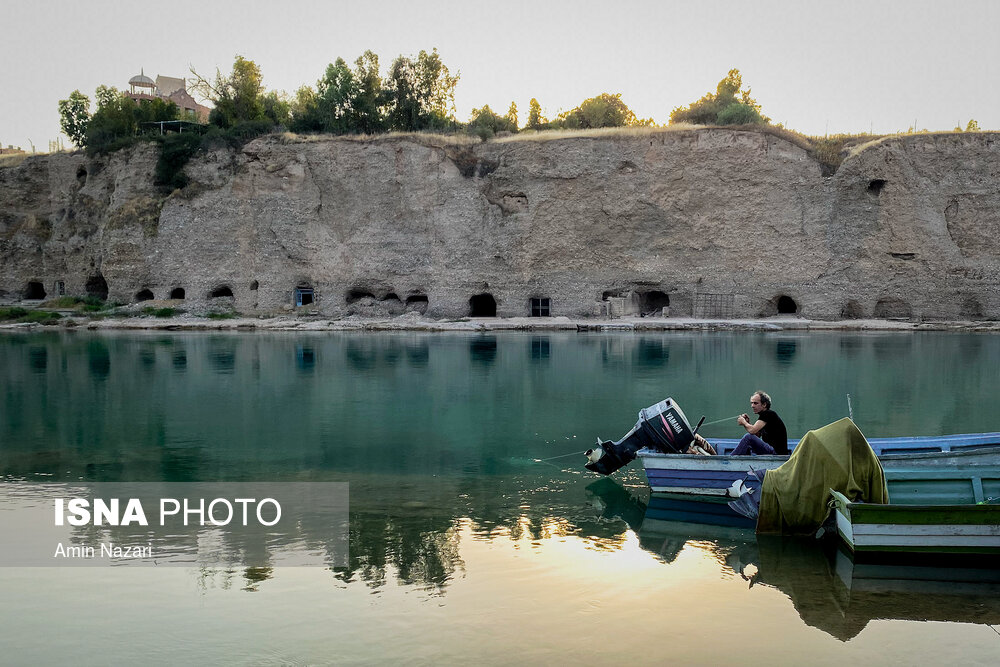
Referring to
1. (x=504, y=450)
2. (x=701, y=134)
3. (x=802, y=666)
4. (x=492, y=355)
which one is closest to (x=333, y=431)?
(x=504, y=450)

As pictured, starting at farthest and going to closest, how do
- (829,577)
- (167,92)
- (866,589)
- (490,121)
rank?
(167,92)
(490,121)
(829,577)
(866,589)

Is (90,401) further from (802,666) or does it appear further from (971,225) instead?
(971,225)

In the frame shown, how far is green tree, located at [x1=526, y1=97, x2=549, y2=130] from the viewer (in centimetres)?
5453

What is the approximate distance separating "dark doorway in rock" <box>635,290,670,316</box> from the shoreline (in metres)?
2.87

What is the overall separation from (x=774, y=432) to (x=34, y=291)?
50.2 meters

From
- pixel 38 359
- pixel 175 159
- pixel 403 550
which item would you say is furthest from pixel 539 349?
pixel 175 159

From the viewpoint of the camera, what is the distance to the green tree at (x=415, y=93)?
165ft

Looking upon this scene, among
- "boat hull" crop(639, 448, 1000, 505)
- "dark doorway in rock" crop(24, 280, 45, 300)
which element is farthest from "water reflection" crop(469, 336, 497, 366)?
"dark doorway in rock" crop(24, 280, 45, 300)

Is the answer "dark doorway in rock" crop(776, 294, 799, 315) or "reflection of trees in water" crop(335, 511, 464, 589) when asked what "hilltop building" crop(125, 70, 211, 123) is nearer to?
"dark doorway in rock" crop(776, 294, 799, 315)

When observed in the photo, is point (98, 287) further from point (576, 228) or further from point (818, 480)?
point (818, 480)

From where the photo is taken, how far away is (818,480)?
789cm

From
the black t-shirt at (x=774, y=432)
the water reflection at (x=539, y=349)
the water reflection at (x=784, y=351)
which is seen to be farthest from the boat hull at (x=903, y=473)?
the water reflection at (x=539, y=349)

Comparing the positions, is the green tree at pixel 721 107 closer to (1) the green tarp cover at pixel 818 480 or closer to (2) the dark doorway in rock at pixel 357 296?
(2) the dark doorway in rock at pixel 357 296

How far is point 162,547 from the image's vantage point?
760cm
